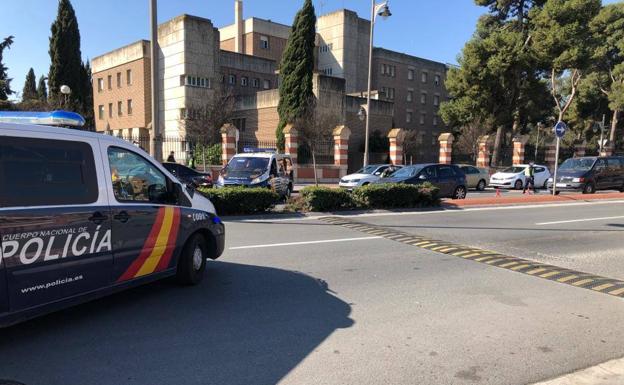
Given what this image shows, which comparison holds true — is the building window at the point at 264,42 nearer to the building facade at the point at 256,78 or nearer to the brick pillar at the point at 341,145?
the building facade at the point at 256,78

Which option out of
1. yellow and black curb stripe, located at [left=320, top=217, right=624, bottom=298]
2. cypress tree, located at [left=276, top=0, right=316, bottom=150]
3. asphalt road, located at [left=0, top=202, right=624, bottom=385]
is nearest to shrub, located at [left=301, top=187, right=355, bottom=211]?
yellow and black curb stripe, located at [left=320, top=217, right=624, bottom=298]

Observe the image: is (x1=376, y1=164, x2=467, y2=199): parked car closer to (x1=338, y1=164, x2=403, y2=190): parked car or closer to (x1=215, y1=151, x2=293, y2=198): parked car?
(x1=338, y1=164, x2=403, y2=190): parked car

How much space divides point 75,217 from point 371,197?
10797mm

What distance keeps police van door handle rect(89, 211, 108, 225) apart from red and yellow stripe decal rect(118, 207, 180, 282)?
2.12 ft

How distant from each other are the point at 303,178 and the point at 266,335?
25.3 meters

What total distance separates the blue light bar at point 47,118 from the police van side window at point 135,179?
17.5 inches

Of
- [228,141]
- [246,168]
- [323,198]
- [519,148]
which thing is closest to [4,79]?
[228,141]

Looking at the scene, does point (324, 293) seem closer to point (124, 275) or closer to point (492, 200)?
point (124, 275)

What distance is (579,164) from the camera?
23422mm

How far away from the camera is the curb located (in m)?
3.53

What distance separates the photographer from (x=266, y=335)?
429 centimetres

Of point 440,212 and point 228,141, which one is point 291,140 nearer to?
point 228,141

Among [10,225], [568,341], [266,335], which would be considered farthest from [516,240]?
[10,225]

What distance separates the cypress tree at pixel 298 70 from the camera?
3897cm
